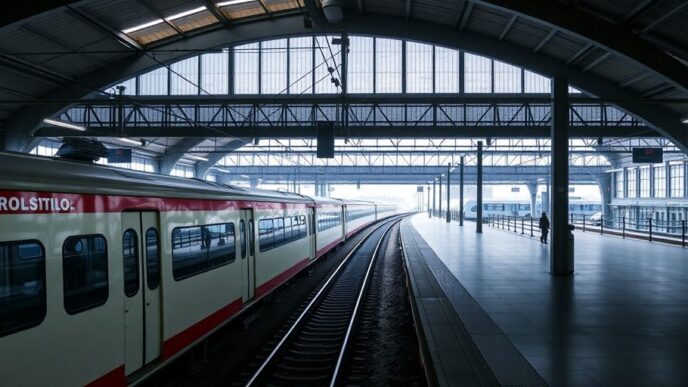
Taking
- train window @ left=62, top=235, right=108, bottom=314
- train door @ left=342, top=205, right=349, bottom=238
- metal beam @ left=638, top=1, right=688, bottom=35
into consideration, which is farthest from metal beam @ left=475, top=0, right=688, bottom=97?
train door @ left=342, top=205, right=349, bottom=238

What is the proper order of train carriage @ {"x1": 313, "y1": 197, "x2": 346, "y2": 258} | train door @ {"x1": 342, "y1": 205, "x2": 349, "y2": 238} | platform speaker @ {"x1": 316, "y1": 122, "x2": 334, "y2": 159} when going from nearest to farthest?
train carriage @ {"x1": 313, "y1": 197, "x2": 346, "y2": 258}
platform speaker @ {"x1": 316, "y1": 122, "x2": 334, "y2": 159}
train door @ {"x1": 342, "y1": 205, "x2": 349, "y2": 238}

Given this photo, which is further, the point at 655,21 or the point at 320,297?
the point at 655,21

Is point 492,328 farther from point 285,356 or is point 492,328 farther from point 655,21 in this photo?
point 655,21

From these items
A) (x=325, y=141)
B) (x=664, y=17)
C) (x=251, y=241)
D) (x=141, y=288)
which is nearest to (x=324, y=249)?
(x=325, y=141)

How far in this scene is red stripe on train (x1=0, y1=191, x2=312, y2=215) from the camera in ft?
14.2

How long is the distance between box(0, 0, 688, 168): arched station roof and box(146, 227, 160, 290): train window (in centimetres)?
914

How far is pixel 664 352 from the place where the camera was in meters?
7.80

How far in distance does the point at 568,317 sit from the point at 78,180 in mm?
8906

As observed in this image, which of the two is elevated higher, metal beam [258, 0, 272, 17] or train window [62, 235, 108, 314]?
metal beam [258, 0, 272, 17]

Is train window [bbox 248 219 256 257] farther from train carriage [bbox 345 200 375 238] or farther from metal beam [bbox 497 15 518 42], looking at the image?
train carriage [bbox 345 200 375 238]

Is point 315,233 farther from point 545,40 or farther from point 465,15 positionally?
point 545,40

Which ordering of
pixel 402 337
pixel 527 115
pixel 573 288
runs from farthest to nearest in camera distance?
pixel 527 115
pixel 573 288
pixel 402 337

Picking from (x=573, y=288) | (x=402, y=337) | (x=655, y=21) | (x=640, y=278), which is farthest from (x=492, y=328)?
(x=655, y=21)

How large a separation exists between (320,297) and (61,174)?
954 centimetres
